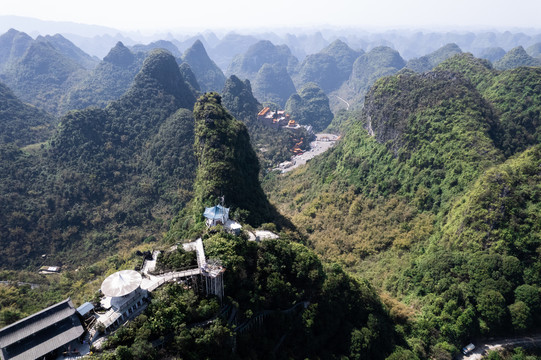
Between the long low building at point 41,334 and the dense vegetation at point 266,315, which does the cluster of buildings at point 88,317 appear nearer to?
the long low building at point 41,334

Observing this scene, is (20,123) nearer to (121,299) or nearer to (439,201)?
(121,299)

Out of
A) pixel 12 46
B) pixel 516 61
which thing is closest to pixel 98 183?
pixel 12 46

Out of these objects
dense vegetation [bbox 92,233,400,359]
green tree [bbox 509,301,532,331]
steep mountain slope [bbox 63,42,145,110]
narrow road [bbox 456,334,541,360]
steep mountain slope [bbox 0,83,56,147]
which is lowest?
narrow road [bbox 456,334,541,360]

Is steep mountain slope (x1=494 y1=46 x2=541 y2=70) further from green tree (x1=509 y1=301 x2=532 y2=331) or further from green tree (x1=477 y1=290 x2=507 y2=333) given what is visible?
green tree (x1=477 y1=290 x2=507 y2=333)

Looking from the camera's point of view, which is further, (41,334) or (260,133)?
(260,133)

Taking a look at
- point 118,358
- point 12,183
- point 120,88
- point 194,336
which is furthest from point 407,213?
point 120,88

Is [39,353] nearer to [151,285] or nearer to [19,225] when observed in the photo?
[151,285]

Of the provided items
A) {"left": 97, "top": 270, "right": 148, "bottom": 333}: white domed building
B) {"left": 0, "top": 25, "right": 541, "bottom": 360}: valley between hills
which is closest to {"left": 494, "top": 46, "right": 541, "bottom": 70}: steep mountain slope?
{"left": 0, "top": 25, "right": 541, "bottom": 360}: valley between hills

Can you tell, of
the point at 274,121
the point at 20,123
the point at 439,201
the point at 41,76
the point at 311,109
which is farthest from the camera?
the point at 311,109
